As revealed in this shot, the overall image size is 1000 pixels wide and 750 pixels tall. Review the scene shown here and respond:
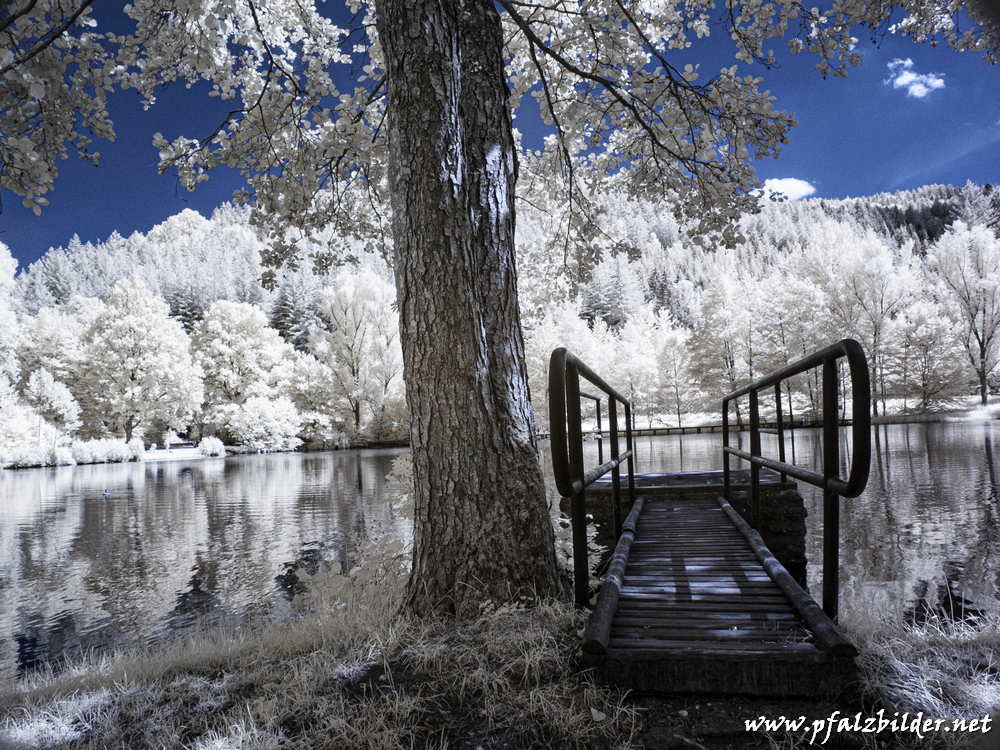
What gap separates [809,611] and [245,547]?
8204mm

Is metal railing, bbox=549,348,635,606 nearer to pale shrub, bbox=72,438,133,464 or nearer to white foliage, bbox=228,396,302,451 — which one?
pale shrub, bbox=72,438,133,464

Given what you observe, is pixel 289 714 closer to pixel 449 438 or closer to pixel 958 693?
pixel 449 438

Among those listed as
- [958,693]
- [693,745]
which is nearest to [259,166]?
[693,745]

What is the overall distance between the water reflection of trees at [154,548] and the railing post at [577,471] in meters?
2.19

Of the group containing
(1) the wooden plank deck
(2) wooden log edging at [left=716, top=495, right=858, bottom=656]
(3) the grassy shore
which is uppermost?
(2) wooden log edging at [left=716, top=495, right=858, bottom=656]

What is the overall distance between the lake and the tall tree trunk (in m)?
2.79

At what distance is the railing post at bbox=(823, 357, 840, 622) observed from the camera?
8.09 ft

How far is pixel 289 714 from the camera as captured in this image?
2.12 m

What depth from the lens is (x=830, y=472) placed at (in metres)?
2.52

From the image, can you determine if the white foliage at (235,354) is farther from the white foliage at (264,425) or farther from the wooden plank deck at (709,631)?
the wooden plank deck at (709,631)

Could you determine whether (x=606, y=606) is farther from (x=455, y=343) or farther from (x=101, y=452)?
(x=101, y=452)

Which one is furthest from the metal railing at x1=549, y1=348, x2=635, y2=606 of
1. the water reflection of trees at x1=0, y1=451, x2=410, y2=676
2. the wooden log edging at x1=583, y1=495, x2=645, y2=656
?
the water reflection of trees at x1=0, y1=451, x2=410, y2=676

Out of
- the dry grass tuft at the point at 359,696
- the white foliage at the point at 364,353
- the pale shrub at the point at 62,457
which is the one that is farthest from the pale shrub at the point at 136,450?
the dry grass tuft at the point at 359,696

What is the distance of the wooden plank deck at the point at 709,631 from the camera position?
2.13 meters
